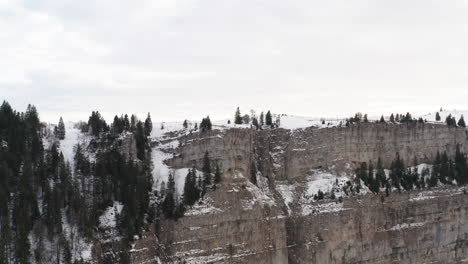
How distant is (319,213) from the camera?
9450cm

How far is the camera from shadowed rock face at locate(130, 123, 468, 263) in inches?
3329

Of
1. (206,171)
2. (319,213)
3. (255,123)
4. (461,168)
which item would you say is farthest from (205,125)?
(461,168)

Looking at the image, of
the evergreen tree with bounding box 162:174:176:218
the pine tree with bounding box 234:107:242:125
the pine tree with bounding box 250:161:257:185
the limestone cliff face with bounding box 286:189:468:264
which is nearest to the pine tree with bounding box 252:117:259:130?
the pine tree with bounding box 234:107:242:125

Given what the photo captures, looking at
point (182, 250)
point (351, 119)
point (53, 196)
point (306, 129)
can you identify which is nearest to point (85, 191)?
point (53, 196)

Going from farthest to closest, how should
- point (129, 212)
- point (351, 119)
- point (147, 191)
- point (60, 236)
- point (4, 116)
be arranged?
point (351, 119)
point (4, 116)
point (147, 191)
point (129, 212)
point (60, 236)

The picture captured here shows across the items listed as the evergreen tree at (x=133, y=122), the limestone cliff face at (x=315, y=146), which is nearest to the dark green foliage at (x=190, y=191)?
the limestone cliff face at (x=315, y=146)

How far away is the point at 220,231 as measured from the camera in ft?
276

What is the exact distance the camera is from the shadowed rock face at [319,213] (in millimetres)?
84562

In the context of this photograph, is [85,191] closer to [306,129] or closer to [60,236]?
[60,236]

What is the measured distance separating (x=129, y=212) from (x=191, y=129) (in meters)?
18.9

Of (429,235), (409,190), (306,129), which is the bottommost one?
(429,235)

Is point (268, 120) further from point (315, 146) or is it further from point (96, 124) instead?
point (96, 124)

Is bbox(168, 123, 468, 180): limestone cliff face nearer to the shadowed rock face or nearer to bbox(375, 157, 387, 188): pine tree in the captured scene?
the shadowed rock face

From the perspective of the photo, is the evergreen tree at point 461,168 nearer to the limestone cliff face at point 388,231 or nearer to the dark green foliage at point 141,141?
the limestone cliff face at point 388,231
